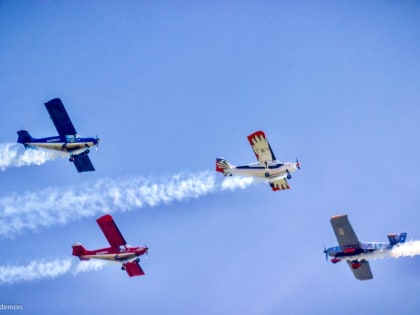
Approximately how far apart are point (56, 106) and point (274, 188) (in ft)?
63.7

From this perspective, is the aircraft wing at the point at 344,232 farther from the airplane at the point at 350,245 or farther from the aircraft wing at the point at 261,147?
the aircraft wing at the point at 261,147

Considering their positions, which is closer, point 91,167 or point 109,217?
point 109,217

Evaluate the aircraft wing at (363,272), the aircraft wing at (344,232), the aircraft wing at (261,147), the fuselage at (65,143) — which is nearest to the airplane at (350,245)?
the aircraft wing at (344,232)

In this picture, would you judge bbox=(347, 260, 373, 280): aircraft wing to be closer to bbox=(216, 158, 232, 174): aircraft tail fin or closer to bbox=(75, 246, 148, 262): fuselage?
bbox=(216, 158, 232, 174): aircraft tail fin

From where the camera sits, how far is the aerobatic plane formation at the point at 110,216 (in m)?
55.2

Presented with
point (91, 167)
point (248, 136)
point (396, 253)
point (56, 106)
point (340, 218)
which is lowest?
point (396, 253)

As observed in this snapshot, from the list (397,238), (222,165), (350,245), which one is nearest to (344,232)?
(350,245)

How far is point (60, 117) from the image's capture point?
5625cm

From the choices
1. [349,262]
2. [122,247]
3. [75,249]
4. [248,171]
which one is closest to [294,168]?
[248,171]

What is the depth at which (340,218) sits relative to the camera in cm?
5462

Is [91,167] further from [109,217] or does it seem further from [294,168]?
[294,168]

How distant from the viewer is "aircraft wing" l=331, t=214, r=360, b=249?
180 ft

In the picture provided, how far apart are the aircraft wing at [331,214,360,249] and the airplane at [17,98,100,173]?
2008 cm

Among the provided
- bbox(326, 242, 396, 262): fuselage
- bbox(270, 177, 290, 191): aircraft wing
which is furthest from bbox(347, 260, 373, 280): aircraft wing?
bbox(270, 177, 290, 191): aircraft wing
